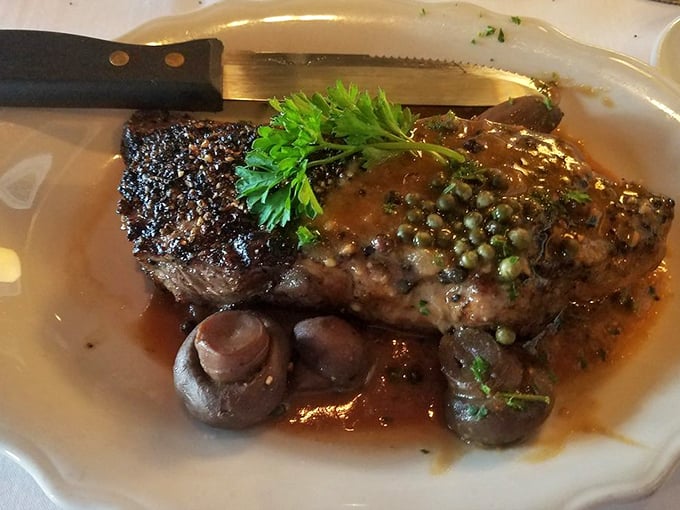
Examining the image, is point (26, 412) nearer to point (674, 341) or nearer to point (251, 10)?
point (251, 10)

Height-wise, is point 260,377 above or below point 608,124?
below

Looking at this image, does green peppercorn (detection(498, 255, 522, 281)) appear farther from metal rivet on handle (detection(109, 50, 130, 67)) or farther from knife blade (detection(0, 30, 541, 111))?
metal rivet on handle (detection(109, 50, 130, 67))

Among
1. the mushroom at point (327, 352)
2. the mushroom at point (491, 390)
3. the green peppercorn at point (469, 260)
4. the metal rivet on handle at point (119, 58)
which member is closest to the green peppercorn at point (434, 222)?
the green peppercorn at point (469, 260)

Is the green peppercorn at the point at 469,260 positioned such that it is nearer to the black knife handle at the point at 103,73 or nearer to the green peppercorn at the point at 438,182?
the green peppercorn at the point at 438,182

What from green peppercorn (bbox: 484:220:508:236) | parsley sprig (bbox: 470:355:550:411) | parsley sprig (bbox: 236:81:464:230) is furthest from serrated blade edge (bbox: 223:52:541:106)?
parsley sprig (bbox: 470:355:550:411)

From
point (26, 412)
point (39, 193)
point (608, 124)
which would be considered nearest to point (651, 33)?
point (608, 124)

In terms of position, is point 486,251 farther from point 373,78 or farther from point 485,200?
point 373,78
